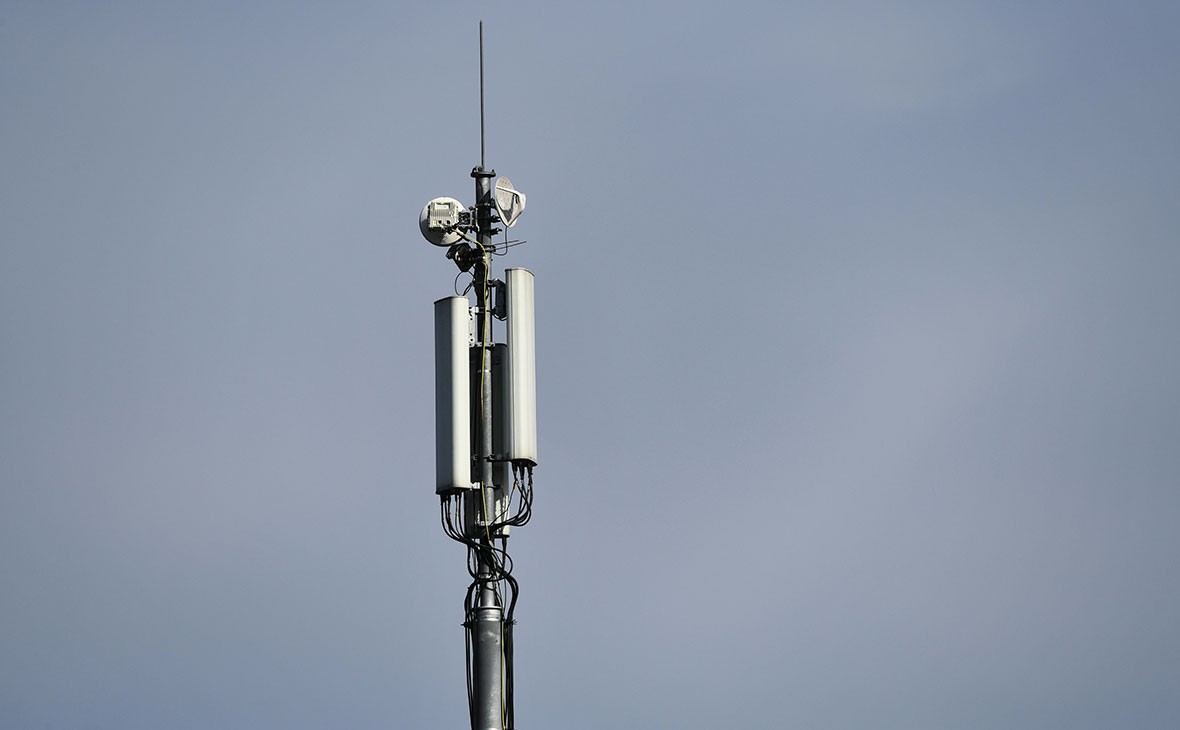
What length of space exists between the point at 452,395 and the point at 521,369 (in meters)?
0.94

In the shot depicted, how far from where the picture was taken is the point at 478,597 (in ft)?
104

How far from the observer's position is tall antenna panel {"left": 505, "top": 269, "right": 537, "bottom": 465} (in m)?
31.9

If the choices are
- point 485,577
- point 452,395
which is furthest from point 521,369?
point 485,577

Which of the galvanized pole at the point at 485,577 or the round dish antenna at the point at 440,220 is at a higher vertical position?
the round dish antenna at the point at 440,220

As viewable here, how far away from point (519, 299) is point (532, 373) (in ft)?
3.28

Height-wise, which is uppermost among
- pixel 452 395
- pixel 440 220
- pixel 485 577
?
pixel 440 220

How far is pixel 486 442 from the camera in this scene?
32031mm

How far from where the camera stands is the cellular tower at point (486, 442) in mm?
31531

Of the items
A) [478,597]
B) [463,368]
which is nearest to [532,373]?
[463,368]

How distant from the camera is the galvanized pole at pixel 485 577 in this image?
103 ft

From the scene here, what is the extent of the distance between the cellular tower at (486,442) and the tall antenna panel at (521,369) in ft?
0.04

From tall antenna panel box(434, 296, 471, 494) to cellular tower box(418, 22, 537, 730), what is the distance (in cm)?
1

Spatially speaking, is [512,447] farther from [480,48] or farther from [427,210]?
[480,48]

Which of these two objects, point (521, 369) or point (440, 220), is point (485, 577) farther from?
point (440, 220)
